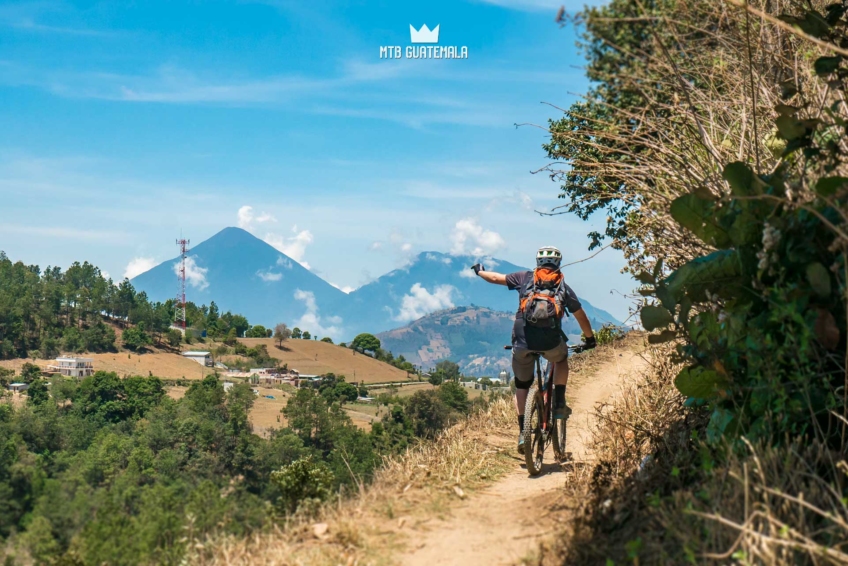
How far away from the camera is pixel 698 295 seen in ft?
14.1

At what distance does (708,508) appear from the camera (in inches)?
138

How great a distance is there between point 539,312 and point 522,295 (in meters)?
0.27

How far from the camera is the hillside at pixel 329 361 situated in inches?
5000

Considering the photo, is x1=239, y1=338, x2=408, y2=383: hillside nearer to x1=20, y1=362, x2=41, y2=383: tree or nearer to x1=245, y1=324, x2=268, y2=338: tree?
x1=245, y1=324, x2=268, y2=338: tree

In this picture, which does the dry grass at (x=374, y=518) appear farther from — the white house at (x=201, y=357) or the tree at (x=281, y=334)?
the tree at (x=281, y=334)

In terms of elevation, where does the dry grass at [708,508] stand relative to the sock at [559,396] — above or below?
below

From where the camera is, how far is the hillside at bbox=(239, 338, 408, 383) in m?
127

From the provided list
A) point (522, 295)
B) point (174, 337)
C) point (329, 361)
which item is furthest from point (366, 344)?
point (522, 295)

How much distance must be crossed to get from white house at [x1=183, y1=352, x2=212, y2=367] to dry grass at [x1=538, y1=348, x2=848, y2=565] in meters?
134

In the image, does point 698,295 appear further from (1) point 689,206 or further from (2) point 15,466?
(2) point 15,466

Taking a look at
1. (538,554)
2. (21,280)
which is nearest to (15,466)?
(538,554)

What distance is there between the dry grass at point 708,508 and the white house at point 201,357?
438 ft

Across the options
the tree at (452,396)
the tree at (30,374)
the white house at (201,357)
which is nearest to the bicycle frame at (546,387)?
the tree at (452,396)

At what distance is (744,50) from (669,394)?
3.07 m
